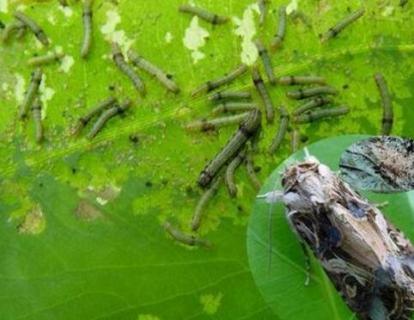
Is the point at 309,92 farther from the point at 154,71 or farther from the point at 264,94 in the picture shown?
the point at 154,71

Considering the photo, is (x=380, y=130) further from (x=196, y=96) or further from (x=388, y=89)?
(x=196, y=96)

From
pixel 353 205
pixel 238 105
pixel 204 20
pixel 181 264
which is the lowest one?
pixel 181 264

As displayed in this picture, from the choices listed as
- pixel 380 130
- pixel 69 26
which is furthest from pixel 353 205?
pixel 69 26

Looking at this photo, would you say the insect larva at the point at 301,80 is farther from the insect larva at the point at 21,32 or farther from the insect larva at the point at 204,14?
the insect larva at the point at 21,32

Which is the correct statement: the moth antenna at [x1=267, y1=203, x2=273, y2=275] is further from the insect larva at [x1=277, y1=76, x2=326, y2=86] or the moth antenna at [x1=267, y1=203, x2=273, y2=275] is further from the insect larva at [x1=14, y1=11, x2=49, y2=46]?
the insect larva at [x1=14, y1=11, x2=49, y2=46]

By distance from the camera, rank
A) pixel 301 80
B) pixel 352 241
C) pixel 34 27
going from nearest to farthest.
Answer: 1. pixel 352 241
2. pixel 301 80
3. pixel 34 27

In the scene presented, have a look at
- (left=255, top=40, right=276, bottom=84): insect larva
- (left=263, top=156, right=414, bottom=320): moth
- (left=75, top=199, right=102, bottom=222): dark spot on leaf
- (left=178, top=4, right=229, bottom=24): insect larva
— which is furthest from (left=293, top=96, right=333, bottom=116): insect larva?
(left=75, top=199, right=102, bottom=222): dark spot on leaf

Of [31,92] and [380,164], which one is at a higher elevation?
[31,92]

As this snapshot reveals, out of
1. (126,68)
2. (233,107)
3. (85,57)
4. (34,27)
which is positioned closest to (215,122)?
(233,107)
